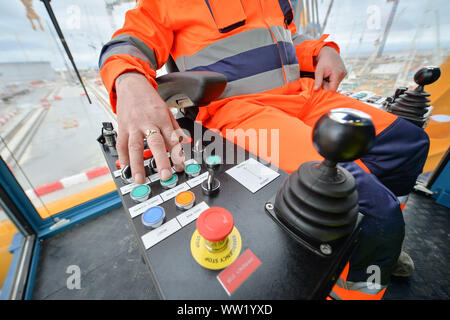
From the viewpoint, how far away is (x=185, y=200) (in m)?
0.44

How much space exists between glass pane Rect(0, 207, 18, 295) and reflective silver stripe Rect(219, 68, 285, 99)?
145 centimetres

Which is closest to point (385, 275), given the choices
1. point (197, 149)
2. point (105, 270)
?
point (197, 149)

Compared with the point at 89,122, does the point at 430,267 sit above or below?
below

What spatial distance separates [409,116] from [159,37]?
4.32 ft

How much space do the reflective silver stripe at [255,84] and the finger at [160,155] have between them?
445 mm

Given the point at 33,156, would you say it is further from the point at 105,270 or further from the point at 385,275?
the point at 385,275

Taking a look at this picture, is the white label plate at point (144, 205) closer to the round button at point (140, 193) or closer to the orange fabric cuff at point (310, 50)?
the round button at point (140, 193)

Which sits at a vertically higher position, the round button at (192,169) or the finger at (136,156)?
the finger at (136,156)

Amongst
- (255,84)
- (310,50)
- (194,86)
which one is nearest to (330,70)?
(310,50)

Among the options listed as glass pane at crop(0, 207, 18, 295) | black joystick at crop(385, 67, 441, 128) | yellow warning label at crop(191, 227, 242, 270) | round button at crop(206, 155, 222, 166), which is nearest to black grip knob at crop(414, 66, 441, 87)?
black joystick at crop(385, 67, 441, 128)

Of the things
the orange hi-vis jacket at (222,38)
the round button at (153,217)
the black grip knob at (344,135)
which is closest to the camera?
the black grip knob at (344,135)

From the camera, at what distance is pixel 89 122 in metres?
1.48

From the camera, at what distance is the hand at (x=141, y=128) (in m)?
0.48

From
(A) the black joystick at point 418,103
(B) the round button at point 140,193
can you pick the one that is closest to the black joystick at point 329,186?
(B) the round button at point 140,193
